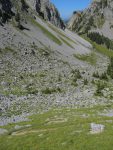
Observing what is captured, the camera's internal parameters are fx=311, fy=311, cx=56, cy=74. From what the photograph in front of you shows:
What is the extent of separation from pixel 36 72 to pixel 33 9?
3430 inches

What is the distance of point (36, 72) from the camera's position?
7900cm

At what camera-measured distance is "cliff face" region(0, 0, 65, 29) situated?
380 feet

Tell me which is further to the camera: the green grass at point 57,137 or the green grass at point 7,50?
the green grass at point 7,50

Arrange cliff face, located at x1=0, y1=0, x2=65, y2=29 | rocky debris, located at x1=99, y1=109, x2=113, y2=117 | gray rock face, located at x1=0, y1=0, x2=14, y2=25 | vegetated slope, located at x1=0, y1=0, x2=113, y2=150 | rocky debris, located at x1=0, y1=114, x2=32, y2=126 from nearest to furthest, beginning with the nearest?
vegetated slope, located at x1=0, y1=0, x2=113, y2=150, rocky debris, located at x1=0, y1=114, x2=32, y2=126, rocky debris, located at x1=99, y1=109, x2=113, y2=117, gray rock face, located at x1=0, y1=0, x2=14, y2=25, cliff face, located at x1=0, y1=0, x2=65, y2=29

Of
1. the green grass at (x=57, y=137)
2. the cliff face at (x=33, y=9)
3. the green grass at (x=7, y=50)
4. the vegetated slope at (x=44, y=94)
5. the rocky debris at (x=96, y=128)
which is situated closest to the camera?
the green grass at (x=57, y=137)

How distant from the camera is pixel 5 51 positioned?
88.1 meters

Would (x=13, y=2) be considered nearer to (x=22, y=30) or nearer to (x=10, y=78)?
(x=22, y=30)

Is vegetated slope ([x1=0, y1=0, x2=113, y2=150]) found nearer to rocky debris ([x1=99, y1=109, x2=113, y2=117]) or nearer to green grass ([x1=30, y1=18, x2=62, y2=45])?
rocky debris ([x1=99, y1=109, x2=113, y2=117])

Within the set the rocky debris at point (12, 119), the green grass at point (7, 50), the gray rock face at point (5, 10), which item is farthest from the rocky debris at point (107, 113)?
the gray rock face at point (5, 10)

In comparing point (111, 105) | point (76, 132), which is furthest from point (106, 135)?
point (111, 105)

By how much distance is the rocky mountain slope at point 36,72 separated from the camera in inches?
2080

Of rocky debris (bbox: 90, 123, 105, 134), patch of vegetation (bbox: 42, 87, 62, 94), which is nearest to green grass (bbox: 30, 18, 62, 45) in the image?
patch of vegetation (bbox: 42, 87, 62, 94)

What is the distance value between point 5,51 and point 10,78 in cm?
2089

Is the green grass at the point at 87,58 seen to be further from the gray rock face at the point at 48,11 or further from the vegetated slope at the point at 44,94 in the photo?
the gray rock face at the point at 48,11
